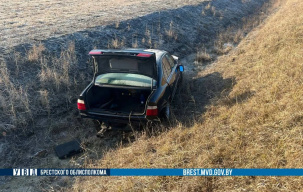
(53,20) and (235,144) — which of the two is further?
(53,20)

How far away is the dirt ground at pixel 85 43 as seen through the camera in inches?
201

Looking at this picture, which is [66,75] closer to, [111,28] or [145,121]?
[145,121]

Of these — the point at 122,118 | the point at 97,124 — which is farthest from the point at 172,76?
the point at 97,124

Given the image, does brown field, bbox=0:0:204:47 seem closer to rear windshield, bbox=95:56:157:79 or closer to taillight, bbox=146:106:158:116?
rear windshield, bbox=95:56:157:79

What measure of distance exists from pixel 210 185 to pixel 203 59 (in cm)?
818

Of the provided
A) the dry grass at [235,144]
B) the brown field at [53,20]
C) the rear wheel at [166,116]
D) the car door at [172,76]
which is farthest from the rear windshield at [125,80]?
the brown field at [53,20]

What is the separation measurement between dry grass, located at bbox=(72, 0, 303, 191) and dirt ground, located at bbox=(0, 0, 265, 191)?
0.66m

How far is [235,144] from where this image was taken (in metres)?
3.93

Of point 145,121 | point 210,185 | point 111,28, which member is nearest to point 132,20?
point 111,28

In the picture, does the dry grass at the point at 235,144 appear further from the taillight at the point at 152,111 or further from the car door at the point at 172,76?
the car door at the point at 172,76

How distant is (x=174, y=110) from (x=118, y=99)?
1.49m

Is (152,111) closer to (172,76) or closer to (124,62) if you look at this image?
(124,62)

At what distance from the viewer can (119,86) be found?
533 centimetres

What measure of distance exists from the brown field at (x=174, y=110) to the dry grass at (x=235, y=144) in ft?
0.05
